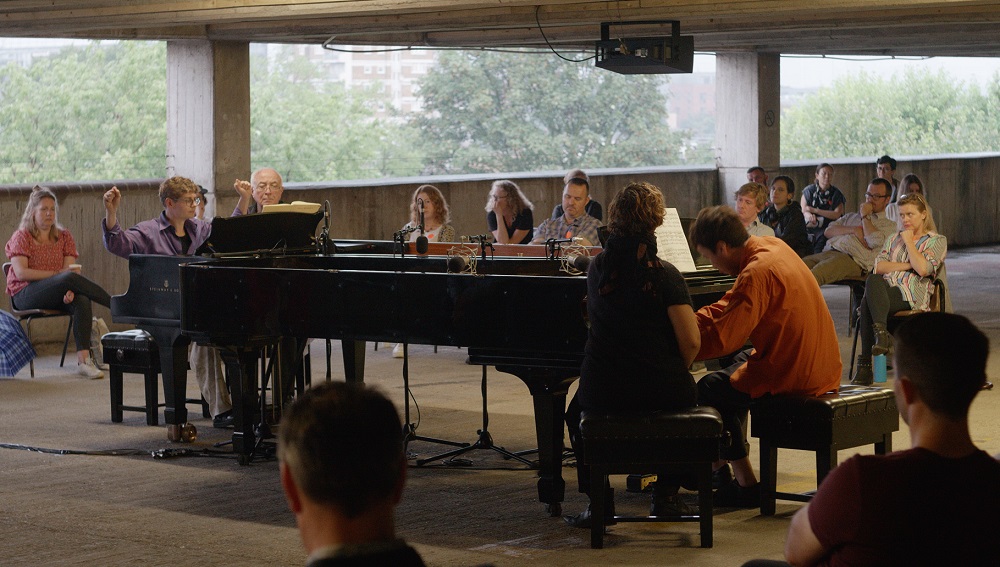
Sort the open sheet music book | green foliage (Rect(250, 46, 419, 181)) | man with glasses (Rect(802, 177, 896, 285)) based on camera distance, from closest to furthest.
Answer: the open sheet music book → man with glasses (Rect(802, 177, 896, 285)) → green foliage (Rect(250, 46, 419, 181))

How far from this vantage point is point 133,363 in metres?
7.61

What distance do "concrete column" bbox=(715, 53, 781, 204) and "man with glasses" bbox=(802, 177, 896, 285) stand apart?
740 centimetres

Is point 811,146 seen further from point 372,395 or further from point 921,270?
point 372,395

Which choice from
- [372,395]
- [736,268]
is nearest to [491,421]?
[736,268]

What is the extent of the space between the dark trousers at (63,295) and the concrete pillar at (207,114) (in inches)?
91.0

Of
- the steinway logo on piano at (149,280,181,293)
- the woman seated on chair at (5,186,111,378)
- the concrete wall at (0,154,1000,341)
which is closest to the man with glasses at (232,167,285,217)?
the woman seated on chair at (5,186,111,378)

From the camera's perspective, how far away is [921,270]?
818 cm

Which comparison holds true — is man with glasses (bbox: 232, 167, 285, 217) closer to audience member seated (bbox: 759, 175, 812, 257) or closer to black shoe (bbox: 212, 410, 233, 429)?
black shoe (bbox: 212, 410, 233, 429)

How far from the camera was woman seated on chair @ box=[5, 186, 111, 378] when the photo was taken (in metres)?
9.49

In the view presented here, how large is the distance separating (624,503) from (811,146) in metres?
25.5

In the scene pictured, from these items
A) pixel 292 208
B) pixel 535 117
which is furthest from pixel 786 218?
pixel 535 117

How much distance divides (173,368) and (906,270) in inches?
173

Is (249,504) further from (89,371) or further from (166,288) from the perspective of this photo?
(89,371)

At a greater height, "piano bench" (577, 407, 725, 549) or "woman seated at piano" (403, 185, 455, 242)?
"woman seated at piano" (403, 185, 455, 242)
